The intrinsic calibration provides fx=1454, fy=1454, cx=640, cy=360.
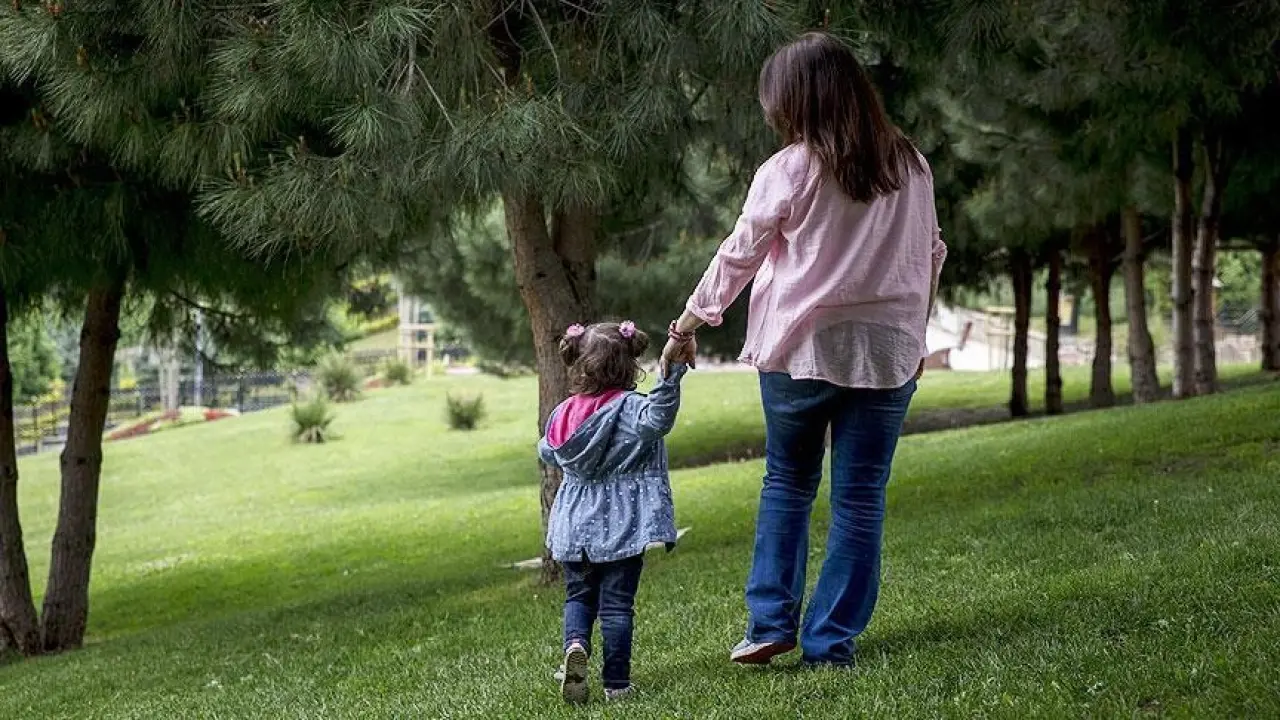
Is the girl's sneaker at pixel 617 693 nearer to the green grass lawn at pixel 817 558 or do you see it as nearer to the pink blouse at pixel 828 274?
the green grass lawn at pixel 817 558

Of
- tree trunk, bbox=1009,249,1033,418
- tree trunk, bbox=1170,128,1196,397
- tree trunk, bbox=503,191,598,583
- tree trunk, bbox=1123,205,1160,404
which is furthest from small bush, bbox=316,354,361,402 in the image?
tree trunk, bbox=503,191,598,583

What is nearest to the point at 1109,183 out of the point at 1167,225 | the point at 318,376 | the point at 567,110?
the point at 1167,225

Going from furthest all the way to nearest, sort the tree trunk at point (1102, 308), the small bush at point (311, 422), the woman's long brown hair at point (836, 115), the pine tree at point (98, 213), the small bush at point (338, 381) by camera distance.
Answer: the small bush at point (338, 381) < the small bush at point (311, 422) < the tree trunk at point (1102, 308) < the pine tree at point (98, 213) < the woman's long brown hair at point (836, 115)

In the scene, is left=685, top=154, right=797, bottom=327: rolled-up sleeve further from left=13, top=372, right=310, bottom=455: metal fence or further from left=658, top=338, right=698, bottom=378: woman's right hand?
left=13, top=372, right=310, bottom=455: metal fence

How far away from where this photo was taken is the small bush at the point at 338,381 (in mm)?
37125

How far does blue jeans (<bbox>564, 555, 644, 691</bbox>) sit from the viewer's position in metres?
4.18

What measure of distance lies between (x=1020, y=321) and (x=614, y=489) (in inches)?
689

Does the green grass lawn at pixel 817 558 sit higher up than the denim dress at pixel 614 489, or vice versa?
the denim dress at pixel 614 489

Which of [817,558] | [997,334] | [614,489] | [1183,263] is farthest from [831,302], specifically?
[997,334]

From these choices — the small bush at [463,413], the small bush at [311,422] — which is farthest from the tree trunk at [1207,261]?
the small bush at [311,422]

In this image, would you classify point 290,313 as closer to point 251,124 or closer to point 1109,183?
point 251,124

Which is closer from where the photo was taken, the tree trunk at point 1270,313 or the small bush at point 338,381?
the tree trunk at point 1270,313

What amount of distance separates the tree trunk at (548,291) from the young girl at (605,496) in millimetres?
4009

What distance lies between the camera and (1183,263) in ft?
53.5
